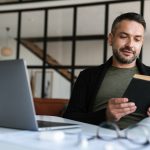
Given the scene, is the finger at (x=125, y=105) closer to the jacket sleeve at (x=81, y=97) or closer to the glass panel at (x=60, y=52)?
the jacket sleeve at (x=81, y=97)

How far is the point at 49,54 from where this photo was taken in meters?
4.27

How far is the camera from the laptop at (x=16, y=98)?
97 cm

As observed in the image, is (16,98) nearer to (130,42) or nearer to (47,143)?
(47,143)

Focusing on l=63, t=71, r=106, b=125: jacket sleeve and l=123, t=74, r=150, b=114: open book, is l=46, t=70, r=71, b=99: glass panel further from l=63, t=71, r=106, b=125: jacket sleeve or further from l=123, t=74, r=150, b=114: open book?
l=123, t=74, r=150, b=114: open book

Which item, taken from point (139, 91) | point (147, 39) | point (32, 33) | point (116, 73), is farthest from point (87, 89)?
point (32, 33)

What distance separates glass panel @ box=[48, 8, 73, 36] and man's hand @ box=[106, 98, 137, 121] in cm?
272

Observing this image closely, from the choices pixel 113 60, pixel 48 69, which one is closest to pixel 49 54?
pixel 48 69

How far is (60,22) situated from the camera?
417 centimetres

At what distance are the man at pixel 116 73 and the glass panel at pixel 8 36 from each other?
2.66 metres

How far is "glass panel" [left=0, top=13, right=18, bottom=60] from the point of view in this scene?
177 inches

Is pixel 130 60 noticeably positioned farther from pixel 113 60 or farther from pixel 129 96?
pixel 129 96

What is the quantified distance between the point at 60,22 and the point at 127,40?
237cm

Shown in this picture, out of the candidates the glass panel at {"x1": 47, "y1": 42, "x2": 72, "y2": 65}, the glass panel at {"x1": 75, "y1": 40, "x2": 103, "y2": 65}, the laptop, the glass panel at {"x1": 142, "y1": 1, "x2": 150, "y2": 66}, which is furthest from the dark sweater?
the glass panel at {"x1": 47, "y1": 42, "x2": 72, "y2": 65}

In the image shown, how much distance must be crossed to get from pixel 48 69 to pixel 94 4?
3.33 feet
